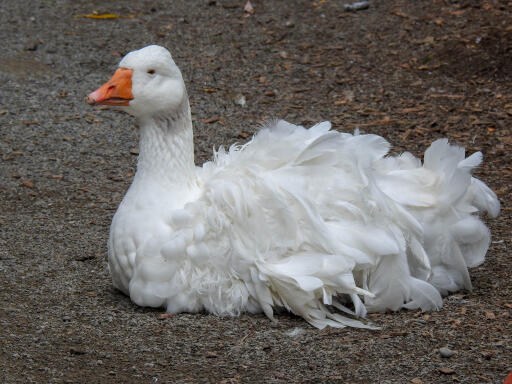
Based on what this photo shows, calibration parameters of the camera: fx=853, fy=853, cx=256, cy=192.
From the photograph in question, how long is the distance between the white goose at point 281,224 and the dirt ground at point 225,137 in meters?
0.16

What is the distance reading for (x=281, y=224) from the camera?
4863 millimetres

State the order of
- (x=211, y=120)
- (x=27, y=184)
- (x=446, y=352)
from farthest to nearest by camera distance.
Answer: (x=211, y=120)
(x=27, y=184)
(x=446, y=352)

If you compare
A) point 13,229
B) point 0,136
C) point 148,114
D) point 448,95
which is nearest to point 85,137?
Answer: point 0,136

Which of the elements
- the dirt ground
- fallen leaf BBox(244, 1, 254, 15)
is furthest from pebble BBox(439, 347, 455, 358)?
fallen leaf BBox(244, 1, 254, 15)

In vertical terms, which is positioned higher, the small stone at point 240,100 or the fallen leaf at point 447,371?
the fallen leaf at point 447,371

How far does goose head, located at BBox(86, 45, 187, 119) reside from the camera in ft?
16.6

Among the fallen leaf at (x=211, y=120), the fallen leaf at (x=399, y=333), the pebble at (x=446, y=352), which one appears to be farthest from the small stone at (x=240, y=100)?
the pebble at (x=446, y=352)

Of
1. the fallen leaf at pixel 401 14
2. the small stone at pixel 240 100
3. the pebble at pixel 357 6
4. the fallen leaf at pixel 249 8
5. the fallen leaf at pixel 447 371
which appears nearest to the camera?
the fallen leaf at pixel 447 371

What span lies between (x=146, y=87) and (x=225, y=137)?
286 cm

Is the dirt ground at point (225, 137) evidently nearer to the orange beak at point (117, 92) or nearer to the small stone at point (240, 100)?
the small stone at point (240, 100)

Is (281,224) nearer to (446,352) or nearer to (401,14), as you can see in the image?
(446,352)

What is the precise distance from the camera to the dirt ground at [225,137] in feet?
14.3

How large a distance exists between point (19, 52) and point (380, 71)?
403cm

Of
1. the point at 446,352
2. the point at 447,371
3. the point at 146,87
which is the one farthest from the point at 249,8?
the point at 447,371
